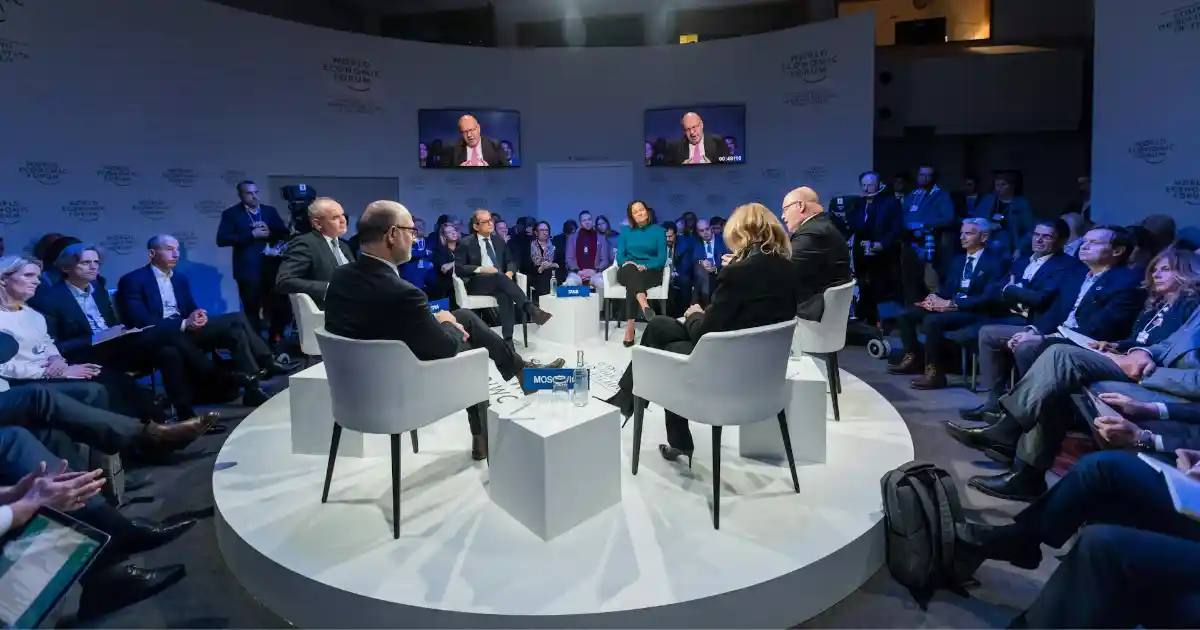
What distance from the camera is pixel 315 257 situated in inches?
171

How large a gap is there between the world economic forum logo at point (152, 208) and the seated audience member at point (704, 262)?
5537 millimetres

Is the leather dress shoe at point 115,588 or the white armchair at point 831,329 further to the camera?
the white armchair at point 831,329

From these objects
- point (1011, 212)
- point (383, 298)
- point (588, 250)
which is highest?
point (1011, 212)

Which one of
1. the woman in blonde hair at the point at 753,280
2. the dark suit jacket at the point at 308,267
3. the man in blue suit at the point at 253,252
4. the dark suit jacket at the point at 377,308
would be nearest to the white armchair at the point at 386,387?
the dark suit jacket at the point at 377,308

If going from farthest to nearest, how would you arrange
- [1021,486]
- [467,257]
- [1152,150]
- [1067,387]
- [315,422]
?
[467,257], [1152,150], [315,422], [1021,486], [1067,387]

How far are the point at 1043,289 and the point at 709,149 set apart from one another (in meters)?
5.52

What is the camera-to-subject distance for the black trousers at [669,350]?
11.1 feet

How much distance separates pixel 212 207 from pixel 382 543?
6.41m

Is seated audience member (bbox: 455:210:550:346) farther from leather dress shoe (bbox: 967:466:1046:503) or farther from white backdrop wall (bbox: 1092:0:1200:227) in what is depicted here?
white backdrop wall (bbox: 1092:0:1200:227)

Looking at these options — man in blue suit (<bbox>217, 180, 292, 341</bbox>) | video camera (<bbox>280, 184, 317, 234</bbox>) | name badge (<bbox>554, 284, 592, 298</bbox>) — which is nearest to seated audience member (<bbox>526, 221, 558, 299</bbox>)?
name badge (<bbox>554, 284, 592, 298</bbox>)

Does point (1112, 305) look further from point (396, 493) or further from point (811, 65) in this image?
point (811, 65)

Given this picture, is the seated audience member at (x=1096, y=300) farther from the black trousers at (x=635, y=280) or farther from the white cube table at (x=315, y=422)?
the white cube table at (x=315, y=422)

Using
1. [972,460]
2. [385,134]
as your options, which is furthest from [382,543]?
[385,134]

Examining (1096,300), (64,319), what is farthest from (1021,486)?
(64,319)
